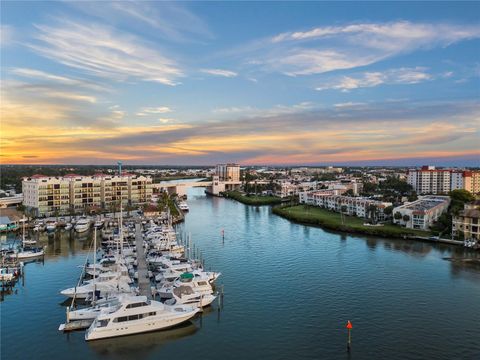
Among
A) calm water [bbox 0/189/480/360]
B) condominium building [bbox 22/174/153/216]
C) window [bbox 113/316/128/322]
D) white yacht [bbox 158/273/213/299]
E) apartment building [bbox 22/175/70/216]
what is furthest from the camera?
condominium building [bbox 22/174/153/216]

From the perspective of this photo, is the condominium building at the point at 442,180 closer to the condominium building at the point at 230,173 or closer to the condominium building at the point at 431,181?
the condominium building at the point at 431,181

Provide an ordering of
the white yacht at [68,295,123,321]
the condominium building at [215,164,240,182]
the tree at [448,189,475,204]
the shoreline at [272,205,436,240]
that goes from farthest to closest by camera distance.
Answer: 1. the condominium building at [215,164,240,182]
2. the tree at [448,189,475,204]
3. the shoreline at [272,205,436,240]
4. the white yacht at [68,295,123,321]

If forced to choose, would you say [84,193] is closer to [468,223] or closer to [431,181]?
[468,223]

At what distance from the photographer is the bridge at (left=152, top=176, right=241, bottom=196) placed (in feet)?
137

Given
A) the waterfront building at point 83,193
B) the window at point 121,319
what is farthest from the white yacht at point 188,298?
the waterfront building at point 83,193

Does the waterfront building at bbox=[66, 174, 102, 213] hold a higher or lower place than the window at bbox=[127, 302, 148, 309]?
higher

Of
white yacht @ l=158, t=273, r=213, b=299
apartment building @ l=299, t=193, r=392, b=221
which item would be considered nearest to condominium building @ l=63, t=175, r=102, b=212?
apartment building @ l=299, t=193, r=392, b=221

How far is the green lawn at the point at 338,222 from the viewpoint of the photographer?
1900 cm

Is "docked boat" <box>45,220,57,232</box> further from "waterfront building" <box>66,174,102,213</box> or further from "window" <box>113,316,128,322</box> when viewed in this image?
"window" <box>113,316,128,322</box>

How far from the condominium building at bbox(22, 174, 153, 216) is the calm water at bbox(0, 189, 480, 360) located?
1032cm

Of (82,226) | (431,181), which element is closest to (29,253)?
(82,226)

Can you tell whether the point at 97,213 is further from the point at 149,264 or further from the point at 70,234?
the point at 149,264

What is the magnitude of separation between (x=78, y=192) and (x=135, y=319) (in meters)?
20.5

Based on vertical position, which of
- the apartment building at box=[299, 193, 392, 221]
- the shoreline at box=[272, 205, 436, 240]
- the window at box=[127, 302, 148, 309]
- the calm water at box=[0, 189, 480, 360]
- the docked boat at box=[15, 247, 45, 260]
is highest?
the apartment building at box=[299, 193, 392, 221]
